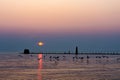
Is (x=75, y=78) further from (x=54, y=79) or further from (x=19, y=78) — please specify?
(x=19, y=78)

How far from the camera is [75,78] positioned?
37.8 metres

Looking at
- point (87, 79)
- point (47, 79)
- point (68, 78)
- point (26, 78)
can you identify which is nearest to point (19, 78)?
point (26, 78)

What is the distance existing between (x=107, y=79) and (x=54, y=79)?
21.5 feet

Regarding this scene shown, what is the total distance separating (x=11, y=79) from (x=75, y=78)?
7.96 m

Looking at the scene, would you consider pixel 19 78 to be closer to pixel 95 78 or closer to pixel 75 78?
pixel 75 78

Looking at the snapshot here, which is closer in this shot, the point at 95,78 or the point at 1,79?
the point at 1,79

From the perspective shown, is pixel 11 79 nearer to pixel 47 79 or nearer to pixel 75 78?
pixel 47 79

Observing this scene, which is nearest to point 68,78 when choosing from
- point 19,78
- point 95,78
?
point 95,78

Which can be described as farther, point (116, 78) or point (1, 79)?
point (116, 78)

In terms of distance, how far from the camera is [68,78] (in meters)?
37.5

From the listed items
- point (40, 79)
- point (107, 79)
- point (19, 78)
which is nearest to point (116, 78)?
point (107, 79)

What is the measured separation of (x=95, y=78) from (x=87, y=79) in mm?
1559

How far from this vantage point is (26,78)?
36.9m

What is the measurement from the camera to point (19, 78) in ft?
121
